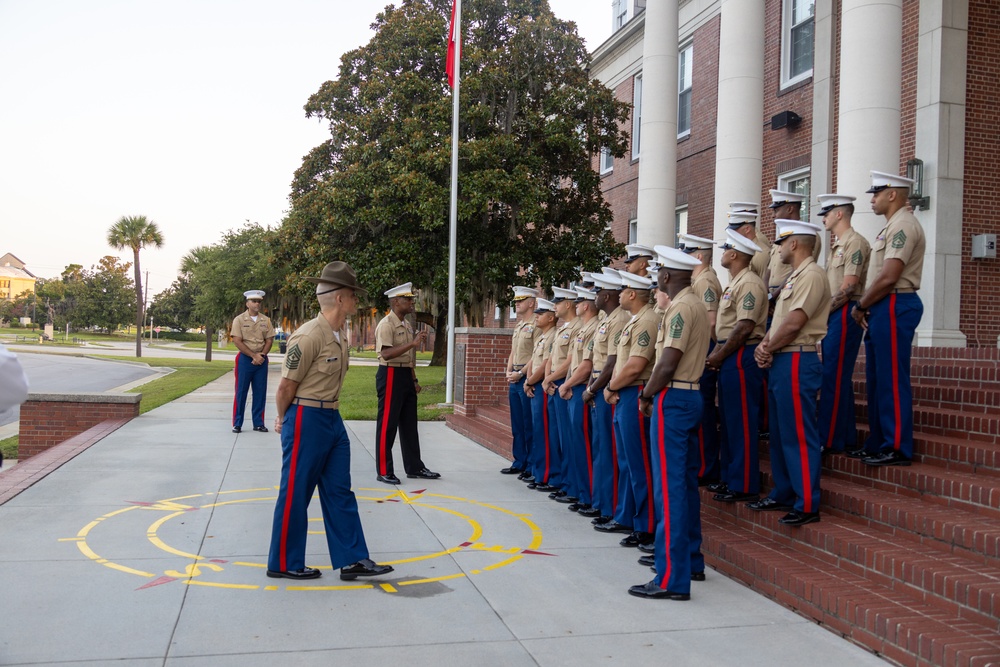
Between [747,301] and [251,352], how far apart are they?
8.72 meters

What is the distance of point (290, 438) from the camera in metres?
5.71

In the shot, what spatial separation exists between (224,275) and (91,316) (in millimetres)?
77291

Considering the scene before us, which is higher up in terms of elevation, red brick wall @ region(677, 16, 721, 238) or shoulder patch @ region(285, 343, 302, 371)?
red brick wall @ region(677, 16, 721, 238)

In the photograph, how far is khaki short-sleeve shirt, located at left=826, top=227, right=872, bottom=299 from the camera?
6.71m

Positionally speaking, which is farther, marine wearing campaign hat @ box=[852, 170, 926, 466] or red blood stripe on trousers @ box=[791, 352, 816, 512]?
marine wearing campaign hat @ box=[852, 170, 926, 466]

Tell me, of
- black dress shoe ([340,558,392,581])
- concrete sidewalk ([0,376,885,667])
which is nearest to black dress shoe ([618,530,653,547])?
concrete sidewalk ([0,376,885,667])

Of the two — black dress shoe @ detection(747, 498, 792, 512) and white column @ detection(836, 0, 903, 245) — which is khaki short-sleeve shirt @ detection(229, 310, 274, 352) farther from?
black dress shoe @ detection(747, 498, 792, 512)

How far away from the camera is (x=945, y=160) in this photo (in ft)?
38.9

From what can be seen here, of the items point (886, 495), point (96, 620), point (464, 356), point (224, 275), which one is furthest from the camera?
point (224, 275)

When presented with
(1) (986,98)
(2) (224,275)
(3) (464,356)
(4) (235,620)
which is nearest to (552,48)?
(3) (464,356)

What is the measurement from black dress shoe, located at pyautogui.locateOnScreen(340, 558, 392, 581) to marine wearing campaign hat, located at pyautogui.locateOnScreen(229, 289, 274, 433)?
7762mm

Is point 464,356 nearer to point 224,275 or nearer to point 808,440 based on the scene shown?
point 808,440

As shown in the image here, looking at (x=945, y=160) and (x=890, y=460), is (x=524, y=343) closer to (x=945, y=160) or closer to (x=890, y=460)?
(x=890, y=460)

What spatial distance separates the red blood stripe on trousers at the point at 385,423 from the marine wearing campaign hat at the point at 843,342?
15.4ft
